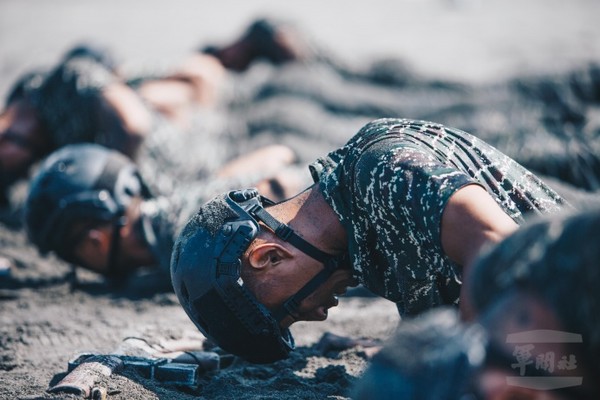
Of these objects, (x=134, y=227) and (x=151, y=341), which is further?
(x=134, y=227)

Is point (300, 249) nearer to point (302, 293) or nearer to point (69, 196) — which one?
point (302, 293)

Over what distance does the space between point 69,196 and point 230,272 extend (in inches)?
75.6

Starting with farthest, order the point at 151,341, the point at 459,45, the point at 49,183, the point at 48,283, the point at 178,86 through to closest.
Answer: the point at 459,45
the point at 178,86
the point at 48,283
the point at 49,183
the point at 151,341

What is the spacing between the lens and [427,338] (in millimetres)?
1550

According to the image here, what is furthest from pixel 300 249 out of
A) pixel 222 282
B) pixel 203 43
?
pixel 203 43

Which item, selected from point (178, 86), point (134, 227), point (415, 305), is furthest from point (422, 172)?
point (178, 86)

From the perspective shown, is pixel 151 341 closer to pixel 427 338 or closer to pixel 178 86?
pixel 427 338

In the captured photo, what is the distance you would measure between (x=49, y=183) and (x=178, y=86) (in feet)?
6.97

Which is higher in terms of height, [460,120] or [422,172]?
[460,120]

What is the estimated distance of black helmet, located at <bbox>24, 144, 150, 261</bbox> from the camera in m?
3.97

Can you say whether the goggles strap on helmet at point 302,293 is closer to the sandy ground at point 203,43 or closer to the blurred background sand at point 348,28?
the sandy ground at point 203,43

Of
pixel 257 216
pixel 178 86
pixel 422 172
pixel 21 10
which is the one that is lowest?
pixel 257 216

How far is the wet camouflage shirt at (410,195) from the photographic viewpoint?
2098 millimetres

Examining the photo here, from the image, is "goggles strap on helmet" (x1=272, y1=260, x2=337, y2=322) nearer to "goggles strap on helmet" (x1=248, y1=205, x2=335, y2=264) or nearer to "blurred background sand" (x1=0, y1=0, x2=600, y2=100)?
"goggles strap on helmet" (x1=248, y1=205, x2=335, y2=264)
